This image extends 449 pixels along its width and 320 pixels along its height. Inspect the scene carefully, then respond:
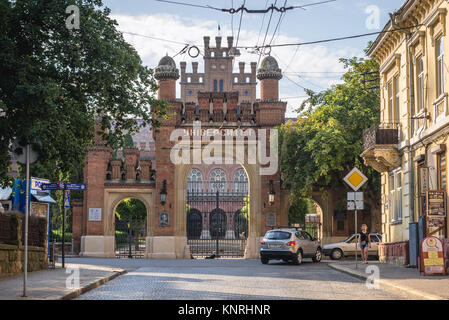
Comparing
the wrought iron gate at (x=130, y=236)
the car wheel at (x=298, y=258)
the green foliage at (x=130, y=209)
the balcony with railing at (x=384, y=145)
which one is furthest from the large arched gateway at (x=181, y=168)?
the green foliage at (x=130, y=209)

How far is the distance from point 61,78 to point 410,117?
38.5 feet

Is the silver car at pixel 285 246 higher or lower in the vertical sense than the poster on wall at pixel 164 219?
lower

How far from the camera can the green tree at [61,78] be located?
1555cm

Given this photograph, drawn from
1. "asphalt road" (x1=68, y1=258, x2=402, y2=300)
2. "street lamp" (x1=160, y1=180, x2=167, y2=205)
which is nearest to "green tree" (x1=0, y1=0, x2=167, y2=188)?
"asphalt road" (x1=68, y1=258, x2=402, y2=300)

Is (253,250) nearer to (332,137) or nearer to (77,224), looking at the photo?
(332,137)

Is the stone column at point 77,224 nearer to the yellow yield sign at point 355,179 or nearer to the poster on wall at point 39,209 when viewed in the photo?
the poster on wall at point 39,209

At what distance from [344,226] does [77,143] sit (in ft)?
71.0

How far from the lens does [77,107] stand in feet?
57.2

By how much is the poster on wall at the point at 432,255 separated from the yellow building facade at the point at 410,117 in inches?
62.2

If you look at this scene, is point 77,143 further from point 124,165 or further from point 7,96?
point 124,165

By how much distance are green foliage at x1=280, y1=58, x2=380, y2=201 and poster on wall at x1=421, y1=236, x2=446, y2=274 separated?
45.4 ft

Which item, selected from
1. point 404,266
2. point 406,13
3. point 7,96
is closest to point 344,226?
point 404,266

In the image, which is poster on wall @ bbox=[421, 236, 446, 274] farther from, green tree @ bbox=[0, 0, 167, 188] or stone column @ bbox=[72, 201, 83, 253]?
stone column @ bbox=[72, 201, 83, 253]

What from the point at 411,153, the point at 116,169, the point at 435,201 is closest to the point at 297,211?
the point at 116,169
